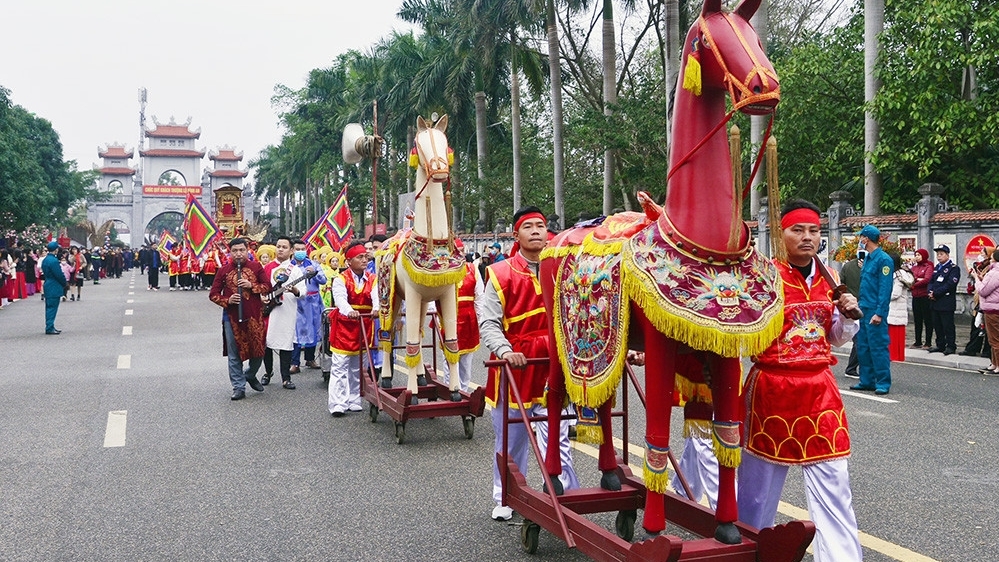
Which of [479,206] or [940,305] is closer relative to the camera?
[940,305]

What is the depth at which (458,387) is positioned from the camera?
26.2 ft

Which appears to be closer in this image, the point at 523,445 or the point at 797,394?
the point at 797,394

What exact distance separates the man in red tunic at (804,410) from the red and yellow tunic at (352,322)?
5.35 meters

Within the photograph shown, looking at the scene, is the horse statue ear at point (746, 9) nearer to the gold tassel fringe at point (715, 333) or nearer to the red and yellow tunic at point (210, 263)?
the gold tassel fringe at point (715, 333)

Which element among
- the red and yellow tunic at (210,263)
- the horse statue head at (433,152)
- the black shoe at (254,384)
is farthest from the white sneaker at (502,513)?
the red and yellow tunic at (210,263)

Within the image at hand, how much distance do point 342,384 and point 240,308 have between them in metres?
1.81

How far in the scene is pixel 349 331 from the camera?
8.92 meters

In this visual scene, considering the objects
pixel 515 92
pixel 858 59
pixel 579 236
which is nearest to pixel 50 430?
pixel 579 236

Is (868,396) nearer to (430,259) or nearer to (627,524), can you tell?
(430,259)

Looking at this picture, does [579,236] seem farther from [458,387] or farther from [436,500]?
[458,387]

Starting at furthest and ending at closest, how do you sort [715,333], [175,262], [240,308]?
[175,262] → [240,308] → [715,333]

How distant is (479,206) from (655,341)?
3226cm

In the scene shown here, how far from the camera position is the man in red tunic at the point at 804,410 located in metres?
3.86

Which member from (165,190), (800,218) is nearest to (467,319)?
(800,218)
